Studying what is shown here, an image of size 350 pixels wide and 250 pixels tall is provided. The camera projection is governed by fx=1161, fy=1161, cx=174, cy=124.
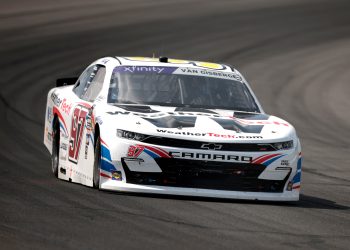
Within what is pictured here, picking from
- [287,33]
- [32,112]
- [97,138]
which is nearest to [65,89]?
[97,138]

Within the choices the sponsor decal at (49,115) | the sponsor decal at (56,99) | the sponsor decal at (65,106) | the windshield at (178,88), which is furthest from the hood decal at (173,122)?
the sponsor decal at (49,115)

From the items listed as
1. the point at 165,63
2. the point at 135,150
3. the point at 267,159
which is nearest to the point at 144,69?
the point at 165,63

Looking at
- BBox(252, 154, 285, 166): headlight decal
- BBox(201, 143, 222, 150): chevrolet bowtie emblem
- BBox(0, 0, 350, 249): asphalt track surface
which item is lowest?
BBox(0, 0, 350, 249): asphalt track surface

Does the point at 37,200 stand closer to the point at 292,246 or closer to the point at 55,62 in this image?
the point at 292,246

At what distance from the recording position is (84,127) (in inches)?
440

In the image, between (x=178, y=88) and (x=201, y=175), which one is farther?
(x=178, y=88)

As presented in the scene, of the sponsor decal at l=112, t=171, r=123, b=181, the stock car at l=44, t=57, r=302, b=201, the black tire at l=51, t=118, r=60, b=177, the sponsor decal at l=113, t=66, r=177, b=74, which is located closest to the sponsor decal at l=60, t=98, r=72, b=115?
the black tire at l=51, t=118, r=60, b=177

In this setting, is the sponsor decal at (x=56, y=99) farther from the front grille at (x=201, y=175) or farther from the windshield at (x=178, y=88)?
Result: the front grille at (x=201, y=175)

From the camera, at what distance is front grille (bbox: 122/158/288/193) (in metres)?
9.96

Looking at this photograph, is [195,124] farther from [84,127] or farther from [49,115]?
[49,115]

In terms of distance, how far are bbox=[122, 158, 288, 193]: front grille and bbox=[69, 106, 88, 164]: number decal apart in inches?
55.4

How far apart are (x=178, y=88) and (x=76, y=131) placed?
112 cm

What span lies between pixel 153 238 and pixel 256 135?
9.00 feet

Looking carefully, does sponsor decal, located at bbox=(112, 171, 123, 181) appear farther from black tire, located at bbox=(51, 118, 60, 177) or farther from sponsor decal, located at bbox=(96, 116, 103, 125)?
black tire, located at bbox=(51, 118, 60, 177)
